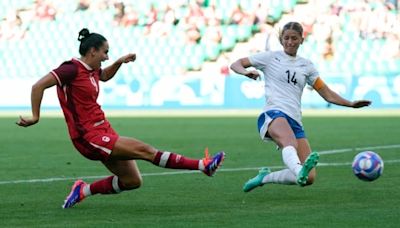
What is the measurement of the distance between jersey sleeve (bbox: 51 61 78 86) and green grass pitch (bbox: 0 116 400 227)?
1063 millimetres

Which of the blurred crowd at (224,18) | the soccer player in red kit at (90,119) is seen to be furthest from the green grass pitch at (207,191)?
the blurred crowd at (224,18)

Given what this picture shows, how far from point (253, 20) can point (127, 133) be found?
12.4m

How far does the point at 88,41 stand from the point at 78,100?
0.53 m

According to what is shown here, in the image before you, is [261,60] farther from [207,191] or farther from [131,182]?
[131,182]

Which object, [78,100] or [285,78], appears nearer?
[78,100]

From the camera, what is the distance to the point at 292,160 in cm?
859

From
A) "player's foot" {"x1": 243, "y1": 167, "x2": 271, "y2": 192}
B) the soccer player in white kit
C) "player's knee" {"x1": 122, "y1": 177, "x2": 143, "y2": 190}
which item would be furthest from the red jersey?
"player's foot" {"x1": 243, "y1": 167, "x2": 271, "y2": 192}

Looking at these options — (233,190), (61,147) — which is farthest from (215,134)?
(233,190)

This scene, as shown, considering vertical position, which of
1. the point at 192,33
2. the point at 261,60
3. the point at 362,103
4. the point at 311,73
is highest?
the point at 261,60

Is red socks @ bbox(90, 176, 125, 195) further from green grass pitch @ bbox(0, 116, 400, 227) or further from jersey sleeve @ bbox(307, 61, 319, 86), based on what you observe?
jersey sleeve @ bbox(307, 61, 319, 86)

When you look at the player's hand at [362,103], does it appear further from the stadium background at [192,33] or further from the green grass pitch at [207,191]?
the stadium background at [192,33]

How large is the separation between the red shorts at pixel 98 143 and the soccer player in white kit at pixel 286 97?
1.39m

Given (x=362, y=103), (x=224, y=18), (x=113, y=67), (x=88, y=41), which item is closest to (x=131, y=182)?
(x=113, y=67)

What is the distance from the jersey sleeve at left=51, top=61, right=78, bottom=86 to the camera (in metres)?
8.20
